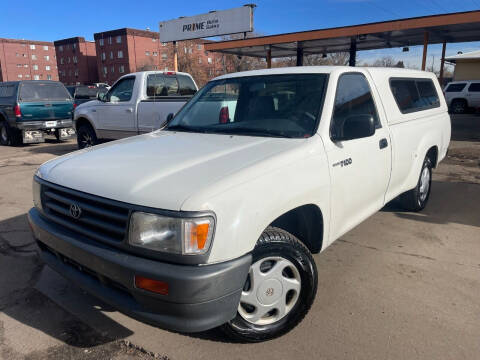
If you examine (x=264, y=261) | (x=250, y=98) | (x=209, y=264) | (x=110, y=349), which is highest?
(x=250, y=98)

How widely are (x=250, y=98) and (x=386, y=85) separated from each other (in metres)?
1.47

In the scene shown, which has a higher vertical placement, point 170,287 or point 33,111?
point 33,111

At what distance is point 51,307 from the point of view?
3062 millimetres

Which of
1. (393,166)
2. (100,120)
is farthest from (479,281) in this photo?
(100,120)

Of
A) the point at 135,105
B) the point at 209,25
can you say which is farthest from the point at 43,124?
the point at 209,25

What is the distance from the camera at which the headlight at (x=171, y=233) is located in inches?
78.1

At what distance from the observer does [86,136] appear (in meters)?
9.90

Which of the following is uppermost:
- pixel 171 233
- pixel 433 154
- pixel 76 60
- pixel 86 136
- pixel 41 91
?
pixel 76 60

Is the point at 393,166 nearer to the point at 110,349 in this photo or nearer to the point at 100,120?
the point at 110,349

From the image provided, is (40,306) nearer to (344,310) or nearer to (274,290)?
(274,290)

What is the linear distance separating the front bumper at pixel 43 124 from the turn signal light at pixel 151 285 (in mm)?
11324

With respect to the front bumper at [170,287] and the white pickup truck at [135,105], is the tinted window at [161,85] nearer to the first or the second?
the white pickup truck at [135,105]

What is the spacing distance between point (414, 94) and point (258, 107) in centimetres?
225

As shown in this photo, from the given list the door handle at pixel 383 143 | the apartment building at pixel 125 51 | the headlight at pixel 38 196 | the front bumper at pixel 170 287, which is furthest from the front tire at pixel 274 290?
the apartment building at pixel 125 51
